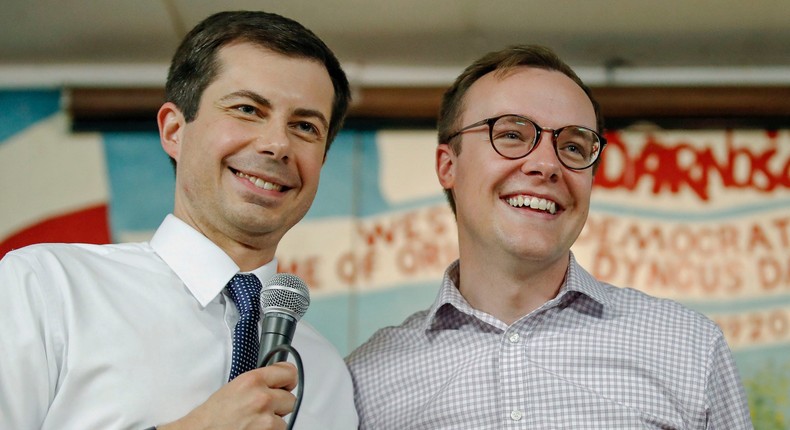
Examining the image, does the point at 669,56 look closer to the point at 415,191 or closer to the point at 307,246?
the point at 415,191

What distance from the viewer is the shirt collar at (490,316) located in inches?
72.4

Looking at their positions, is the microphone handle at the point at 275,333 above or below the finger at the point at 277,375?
above

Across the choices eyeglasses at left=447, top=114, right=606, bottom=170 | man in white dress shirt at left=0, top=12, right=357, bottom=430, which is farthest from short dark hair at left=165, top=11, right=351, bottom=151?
eyeglasses at left=447, top=114, right=606, bottom=170

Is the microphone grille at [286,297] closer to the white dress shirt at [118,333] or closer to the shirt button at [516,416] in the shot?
the white dress shirt at [118,333]

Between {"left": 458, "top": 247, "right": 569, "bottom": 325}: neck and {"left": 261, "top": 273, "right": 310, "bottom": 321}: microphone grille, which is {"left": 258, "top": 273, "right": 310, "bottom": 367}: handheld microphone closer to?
{"left": 261, "top": 273, "right": 310, "bottom": 321}: microphone grille

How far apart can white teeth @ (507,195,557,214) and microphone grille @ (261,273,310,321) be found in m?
0.62

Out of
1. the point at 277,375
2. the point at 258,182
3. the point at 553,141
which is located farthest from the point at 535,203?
the point at 277,375

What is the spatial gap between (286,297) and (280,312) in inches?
1.1

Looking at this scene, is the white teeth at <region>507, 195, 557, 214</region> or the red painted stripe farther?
the red painted stripe

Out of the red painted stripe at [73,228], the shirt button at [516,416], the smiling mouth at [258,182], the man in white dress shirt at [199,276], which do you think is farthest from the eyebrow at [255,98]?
the red painted stripe at [73,228]

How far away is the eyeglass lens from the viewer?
1849mm

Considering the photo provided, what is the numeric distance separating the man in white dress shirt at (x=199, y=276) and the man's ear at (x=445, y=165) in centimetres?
Answer: 32

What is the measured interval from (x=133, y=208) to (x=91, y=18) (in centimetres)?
78

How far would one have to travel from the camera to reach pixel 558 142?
1.85 m
